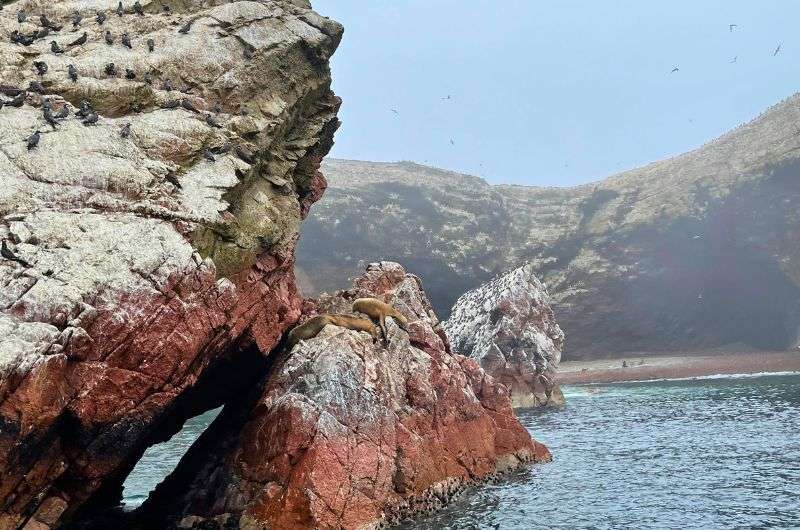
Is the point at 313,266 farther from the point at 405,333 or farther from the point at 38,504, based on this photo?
the point at 38,504

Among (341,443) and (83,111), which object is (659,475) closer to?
(341,443)

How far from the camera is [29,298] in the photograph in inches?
844

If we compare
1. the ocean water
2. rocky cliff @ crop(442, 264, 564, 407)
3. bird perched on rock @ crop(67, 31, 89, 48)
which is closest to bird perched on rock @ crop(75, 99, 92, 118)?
bird perched on rock @ crop(67, 31, 89, 48)

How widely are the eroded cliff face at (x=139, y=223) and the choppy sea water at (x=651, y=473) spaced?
12.6m

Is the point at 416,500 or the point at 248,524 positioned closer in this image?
the point at 248,524

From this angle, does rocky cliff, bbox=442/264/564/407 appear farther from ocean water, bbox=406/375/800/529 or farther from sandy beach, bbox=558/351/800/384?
sandy beach, bbox=558/351/800/384

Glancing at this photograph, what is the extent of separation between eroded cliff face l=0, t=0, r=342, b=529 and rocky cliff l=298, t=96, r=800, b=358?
324 feet

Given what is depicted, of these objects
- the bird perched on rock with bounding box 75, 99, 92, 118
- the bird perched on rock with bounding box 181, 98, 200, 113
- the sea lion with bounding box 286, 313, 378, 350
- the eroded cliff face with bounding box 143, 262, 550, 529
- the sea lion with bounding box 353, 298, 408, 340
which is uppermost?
the bird perched on rock with bounding box 181, 98, 200, 113

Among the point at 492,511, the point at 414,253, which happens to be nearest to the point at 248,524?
the point at 492,511

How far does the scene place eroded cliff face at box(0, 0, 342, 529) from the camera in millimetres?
21922

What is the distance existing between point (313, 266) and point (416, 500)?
112219mm

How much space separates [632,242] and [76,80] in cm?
11822

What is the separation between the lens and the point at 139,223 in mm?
25547

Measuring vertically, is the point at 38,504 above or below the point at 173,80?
below
